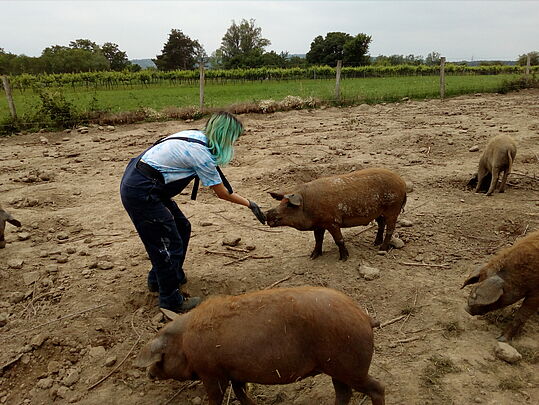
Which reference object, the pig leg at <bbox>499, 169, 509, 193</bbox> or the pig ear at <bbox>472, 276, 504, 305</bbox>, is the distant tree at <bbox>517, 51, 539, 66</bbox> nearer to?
the pig leg at <bbox>499, 169, 509, 193</bbox>

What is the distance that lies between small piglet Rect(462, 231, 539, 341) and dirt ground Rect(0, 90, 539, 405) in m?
0.26

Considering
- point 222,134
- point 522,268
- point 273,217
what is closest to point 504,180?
point 522,268

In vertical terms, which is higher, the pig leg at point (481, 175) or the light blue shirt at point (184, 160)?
the light blue shirt at point (184, 160)

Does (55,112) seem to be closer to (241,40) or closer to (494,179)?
(494,179)

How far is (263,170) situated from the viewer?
420 inches

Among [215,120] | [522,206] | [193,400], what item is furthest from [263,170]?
[193,400]

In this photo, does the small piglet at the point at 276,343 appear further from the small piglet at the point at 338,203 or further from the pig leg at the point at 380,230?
the pig leg at the point at 380,230

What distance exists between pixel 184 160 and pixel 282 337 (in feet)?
6.89

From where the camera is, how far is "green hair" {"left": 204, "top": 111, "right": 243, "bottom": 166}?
4270 mm

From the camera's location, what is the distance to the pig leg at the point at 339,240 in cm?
598

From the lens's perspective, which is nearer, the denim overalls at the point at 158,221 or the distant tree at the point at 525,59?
the denim overalls at the point at 158,221

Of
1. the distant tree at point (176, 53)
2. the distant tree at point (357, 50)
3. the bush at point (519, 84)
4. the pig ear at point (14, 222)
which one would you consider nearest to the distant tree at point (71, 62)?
the distant tree at point (176, 53)

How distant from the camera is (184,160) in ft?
14.1

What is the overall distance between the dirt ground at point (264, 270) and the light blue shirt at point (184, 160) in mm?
1838
